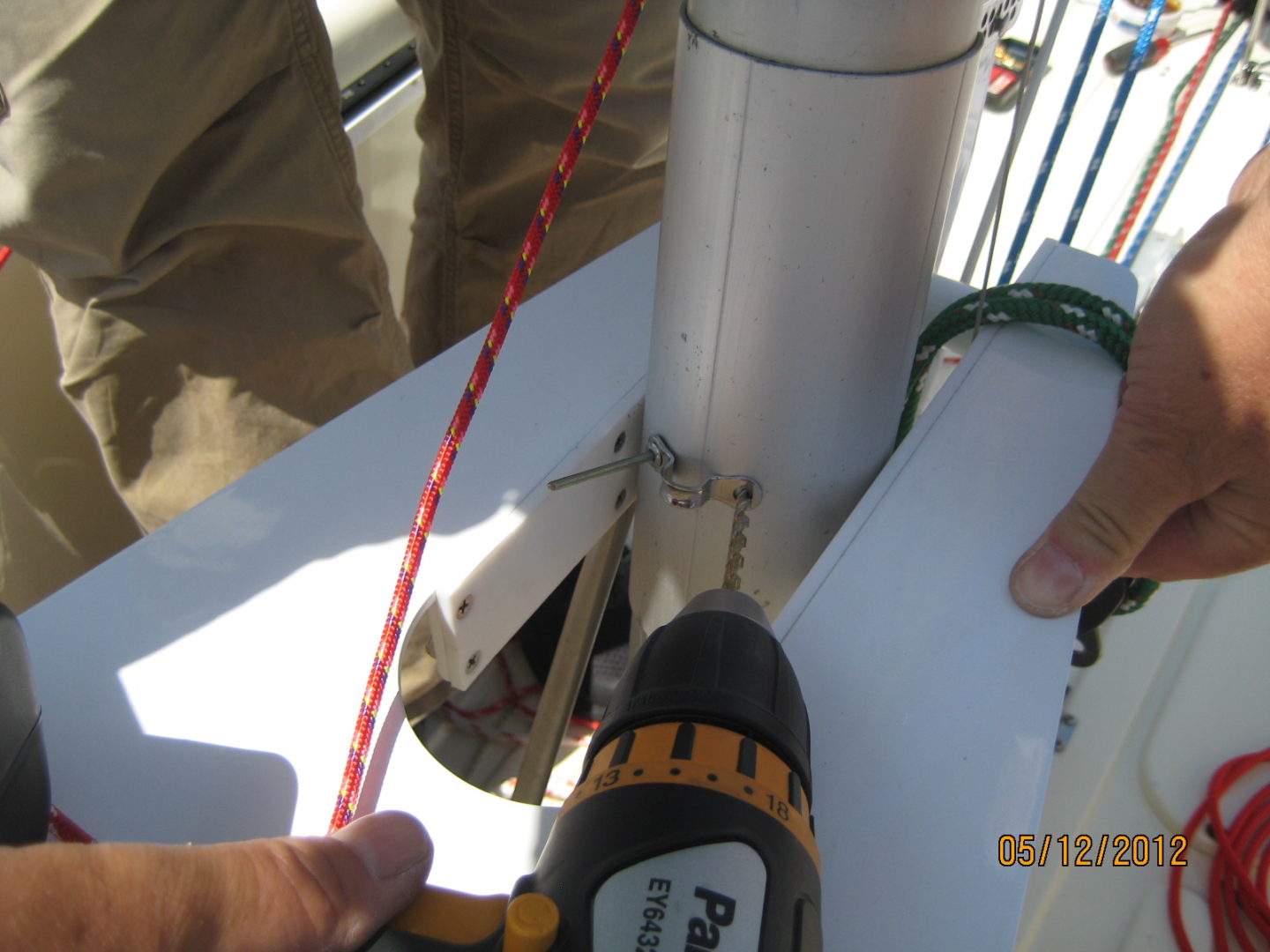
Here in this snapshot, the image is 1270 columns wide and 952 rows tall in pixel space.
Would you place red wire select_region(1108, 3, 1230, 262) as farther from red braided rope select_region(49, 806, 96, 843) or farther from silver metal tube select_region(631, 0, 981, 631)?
red braided rope select_region(49, 806, 96, 843)

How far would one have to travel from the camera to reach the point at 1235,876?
0.74m

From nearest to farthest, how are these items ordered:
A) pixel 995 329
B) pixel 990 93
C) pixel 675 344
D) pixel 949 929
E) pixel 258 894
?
pixel 258 894, pixel 949 929, pixel 675 344, pixel 995 329, pixel 990 93

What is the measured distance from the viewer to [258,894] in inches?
10.7

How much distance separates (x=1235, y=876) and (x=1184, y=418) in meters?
0.44

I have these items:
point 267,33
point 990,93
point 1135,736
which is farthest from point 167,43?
point 990,93

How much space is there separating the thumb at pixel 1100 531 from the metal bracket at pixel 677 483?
0.48 ft

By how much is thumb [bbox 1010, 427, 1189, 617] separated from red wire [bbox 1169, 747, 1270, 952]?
1.26 feet

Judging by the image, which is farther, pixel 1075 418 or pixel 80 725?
pixel 1075 418

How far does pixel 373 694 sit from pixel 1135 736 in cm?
69

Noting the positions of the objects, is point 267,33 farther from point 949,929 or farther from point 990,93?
point 990,93

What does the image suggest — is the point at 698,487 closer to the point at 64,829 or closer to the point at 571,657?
the point at 571,657

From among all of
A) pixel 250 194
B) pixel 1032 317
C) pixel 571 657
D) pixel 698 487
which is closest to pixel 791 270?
pixel 698 487

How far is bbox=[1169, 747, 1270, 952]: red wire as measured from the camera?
719 millimetres

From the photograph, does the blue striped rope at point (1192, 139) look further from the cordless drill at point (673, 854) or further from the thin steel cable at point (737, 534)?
the cordless drill at point (673, 854)
